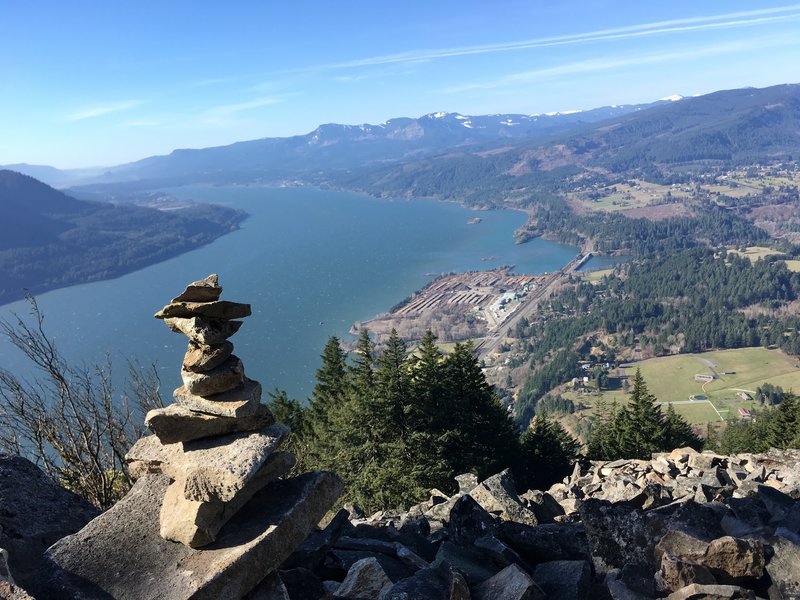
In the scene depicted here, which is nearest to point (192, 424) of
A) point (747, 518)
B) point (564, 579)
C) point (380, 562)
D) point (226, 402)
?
point (226, 402)

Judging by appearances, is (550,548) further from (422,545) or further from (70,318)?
(70,318)

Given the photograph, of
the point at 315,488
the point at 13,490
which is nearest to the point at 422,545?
the point at 315,488

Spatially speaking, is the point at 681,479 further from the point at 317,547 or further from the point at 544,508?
the point at 317,547

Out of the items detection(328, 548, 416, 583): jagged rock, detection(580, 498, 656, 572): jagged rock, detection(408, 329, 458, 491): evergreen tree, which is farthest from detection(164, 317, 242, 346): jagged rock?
detection(408, 329, 458, 491): evergreen tree

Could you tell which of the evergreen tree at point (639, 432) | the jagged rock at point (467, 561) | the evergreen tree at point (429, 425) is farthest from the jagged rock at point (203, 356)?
the evergreen tree at point (639, 432)

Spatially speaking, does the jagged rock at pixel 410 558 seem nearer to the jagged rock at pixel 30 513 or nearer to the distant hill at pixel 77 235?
the jagged rock at pixel 30 513
